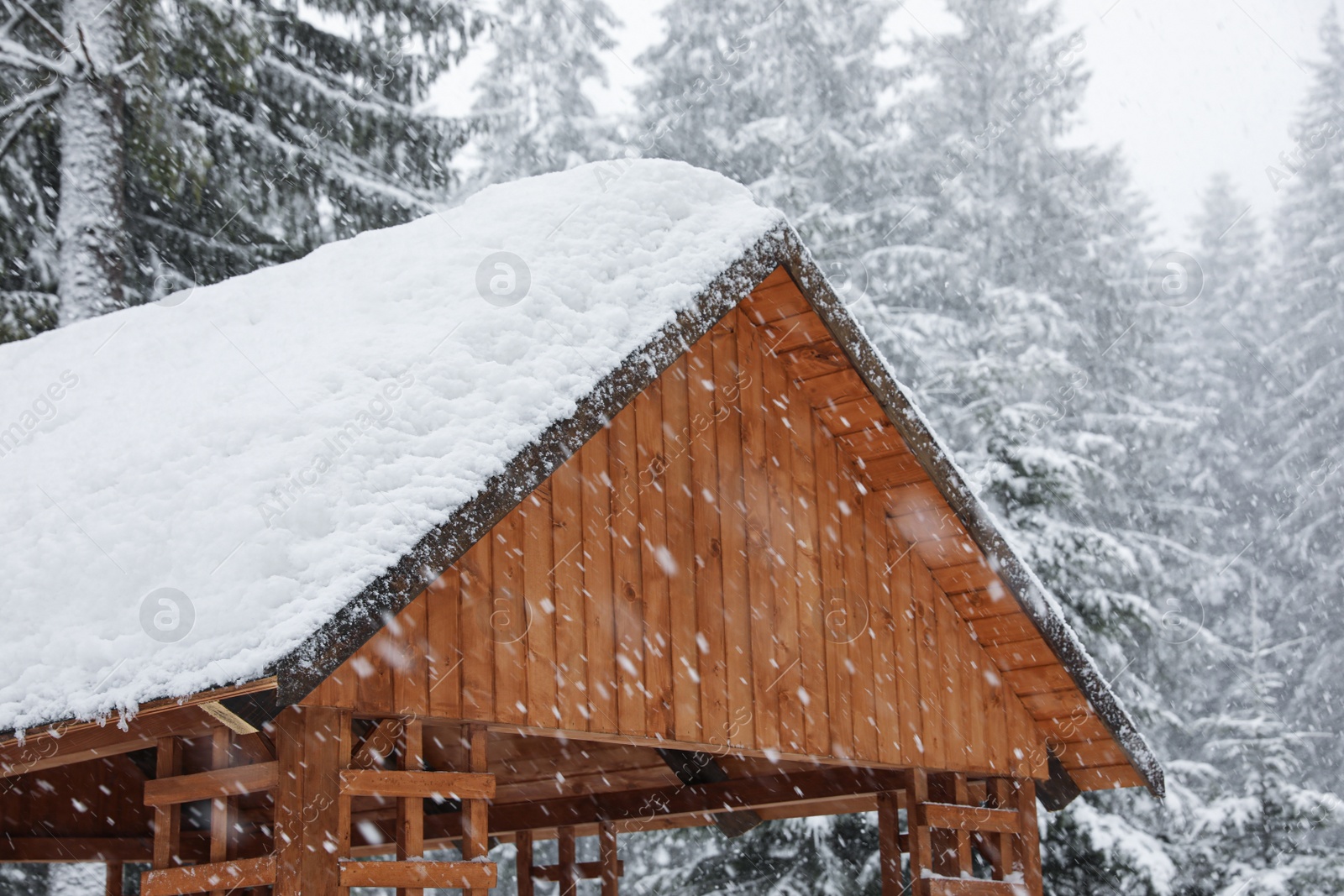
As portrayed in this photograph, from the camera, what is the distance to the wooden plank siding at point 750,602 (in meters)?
4.66

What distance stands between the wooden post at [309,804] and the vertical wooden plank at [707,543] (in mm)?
1775

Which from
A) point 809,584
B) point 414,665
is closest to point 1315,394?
point 809,584

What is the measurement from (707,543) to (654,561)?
1.20 feet

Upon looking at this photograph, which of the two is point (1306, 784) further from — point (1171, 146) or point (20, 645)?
point (1171, 146)

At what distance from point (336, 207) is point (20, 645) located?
10382 millimetres

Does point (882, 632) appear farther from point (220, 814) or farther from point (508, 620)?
point (220, 814)

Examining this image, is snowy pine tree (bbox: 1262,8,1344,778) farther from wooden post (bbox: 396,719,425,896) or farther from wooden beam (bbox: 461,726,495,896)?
wooden post (bbox: 396,719,425,896)

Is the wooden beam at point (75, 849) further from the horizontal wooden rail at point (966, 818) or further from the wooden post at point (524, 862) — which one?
the horizontal wooden rail at point (966, 818)

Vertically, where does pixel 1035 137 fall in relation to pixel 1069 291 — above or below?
above

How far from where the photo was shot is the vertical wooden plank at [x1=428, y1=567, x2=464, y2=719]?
14.4 ft

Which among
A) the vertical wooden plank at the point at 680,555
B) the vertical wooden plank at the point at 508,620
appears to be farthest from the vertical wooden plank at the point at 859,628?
the vertical wooden plank at the point at 508,620

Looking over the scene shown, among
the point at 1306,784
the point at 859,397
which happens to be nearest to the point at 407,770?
the point at 859,397

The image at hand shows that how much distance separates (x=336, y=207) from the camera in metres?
14.0

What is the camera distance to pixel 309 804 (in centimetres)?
402
